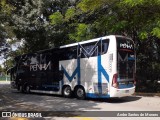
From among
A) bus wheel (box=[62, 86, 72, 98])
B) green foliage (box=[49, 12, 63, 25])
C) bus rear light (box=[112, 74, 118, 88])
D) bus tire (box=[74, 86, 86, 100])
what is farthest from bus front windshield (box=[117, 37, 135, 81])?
green foliage (box=[49, 12, 63, 25])

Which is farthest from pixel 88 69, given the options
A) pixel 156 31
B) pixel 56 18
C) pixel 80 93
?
pixel 56 18

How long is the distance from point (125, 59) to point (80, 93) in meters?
3.55

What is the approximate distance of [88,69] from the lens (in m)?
16.7

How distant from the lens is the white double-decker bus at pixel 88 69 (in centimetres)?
1527

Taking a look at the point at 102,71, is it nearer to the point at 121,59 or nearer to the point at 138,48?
the point at 121,59

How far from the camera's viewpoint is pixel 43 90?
2041cm

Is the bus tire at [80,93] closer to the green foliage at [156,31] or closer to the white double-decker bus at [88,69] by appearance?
the white double-decker bus at [88,69]

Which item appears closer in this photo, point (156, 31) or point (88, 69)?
point (156, 31)

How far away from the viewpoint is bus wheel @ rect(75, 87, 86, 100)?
17142mm

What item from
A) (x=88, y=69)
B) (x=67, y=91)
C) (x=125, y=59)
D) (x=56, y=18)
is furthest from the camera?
(x=56, y=18)

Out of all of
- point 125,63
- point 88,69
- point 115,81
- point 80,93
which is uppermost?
point 125,63

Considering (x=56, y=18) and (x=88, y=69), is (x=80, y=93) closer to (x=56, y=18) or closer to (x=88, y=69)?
(x=88, y=69)

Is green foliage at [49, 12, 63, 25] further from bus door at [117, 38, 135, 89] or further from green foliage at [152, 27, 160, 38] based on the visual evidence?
green foliage at [152, 27, 160, 38]

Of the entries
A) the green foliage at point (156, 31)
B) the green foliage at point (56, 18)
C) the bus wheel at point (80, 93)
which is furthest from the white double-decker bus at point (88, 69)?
the green foliage at point (56, 18)
